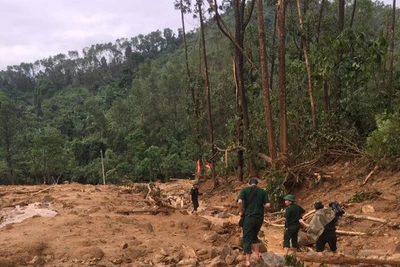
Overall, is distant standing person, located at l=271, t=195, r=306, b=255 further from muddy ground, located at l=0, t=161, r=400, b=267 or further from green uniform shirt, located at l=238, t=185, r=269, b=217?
green uniform shirt, located at l=238, t=185, r=269, b=217

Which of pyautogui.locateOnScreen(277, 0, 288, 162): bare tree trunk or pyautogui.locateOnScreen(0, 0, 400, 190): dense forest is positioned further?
pyautogui.locateOnScreen(0, 0, 400, 190): dense forest

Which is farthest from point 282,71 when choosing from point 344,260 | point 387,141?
point 344,260

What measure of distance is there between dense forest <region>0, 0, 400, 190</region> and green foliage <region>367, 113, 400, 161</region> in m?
0.04

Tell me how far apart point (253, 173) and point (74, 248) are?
1142cm

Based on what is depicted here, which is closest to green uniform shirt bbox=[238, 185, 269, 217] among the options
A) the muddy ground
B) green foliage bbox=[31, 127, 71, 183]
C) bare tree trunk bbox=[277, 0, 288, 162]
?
the muddy ground

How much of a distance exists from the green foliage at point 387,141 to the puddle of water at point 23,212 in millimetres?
9528

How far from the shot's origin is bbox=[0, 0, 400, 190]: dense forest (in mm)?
13508

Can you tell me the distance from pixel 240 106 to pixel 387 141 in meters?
8.06

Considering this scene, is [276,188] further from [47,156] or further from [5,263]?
[47,156]

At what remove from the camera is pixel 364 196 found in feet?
35.2

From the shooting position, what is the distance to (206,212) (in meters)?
15.1

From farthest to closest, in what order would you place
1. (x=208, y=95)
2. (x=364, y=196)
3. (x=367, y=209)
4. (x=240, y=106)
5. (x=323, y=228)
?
(x=208, y=95) → (x=240, y=106) → (x=364, y=196) → (x=367, y=209) → (x=323, y=228)

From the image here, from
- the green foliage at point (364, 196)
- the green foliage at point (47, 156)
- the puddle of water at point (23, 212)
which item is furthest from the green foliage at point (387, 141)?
the green foliage at point (47, 156)

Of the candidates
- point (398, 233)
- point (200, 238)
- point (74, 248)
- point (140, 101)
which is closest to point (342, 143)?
point (398, 233)
